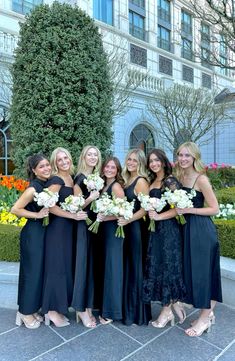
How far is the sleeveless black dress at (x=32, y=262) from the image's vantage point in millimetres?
3697

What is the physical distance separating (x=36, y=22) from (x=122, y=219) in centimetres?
448

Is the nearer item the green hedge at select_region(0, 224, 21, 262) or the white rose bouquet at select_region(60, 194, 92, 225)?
the white rose bouquet at select_region(60, 194, 92, 225)

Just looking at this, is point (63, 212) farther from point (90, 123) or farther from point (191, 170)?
point (90, 123)

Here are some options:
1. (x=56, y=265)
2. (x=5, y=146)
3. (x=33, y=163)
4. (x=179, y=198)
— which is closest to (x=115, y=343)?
(x=56, y=265)

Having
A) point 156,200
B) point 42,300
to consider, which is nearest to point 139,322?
point 42,300

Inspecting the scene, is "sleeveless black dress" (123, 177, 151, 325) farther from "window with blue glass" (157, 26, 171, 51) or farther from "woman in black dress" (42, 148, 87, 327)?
"window with blue glass" (157, 26, 171, 51)

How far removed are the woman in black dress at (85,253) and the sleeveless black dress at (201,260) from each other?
999mm

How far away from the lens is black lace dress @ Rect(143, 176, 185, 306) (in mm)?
3574

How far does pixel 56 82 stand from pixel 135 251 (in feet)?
12.0

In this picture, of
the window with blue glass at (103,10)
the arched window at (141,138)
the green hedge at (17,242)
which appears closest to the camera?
the green hedge at (17,242)

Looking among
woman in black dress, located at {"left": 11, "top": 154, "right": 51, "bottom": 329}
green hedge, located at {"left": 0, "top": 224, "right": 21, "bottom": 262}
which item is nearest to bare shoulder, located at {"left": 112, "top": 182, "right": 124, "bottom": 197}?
woman in black dress, located at {"left": 11, "top": 154, "right": 51, "bottom": 329}

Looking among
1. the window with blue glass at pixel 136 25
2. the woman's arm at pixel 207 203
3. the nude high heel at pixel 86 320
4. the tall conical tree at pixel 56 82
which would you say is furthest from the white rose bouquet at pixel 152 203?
the window with blue glass at pixel 136 25

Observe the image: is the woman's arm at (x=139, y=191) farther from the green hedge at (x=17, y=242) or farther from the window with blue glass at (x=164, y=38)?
the window with blue glass at (x=164, y=38)

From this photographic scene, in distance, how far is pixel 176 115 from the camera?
18.3m
